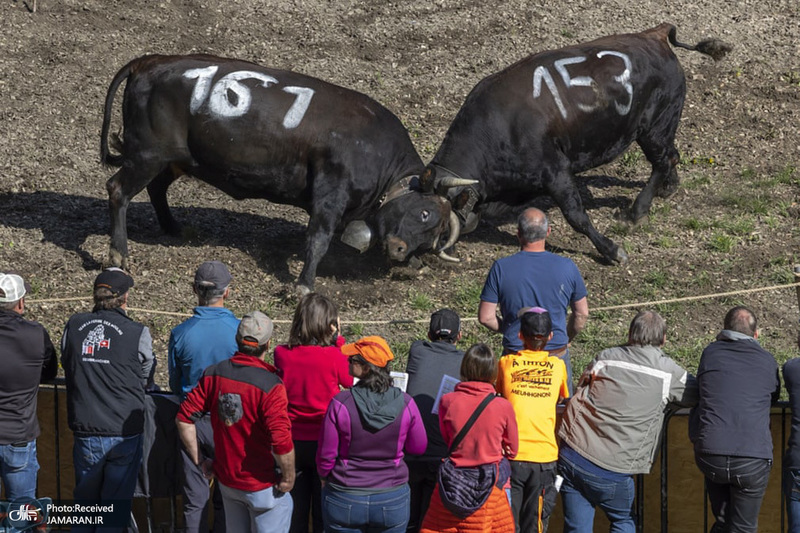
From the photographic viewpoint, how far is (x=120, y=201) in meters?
11.4

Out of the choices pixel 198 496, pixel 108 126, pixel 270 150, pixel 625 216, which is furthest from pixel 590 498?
pixel 108 126

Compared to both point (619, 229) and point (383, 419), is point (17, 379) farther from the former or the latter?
point (619, 229)

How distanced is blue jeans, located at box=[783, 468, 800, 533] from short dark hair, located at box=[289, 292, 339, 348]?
266 centimetres

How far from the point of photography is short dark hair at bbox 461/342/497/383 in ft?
19.3

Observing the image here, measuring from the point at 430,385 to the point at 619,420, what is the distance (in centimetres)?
107

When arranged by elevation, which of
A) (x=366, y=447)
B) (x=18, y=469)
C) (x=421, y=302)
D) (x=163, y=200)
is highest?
(x=366, y=447)

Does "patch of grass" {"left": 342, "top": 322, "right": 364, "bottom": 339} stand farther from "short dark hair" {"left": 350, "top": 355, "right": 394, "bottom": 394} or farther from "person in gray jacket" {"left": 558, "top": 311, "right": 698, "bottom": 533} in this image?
"short dark hair" {"left": 350, "top": 355, "right": 394, "bottom": 394}

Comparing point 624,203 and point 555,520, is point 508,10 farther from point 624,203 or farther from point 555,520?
point 555,520

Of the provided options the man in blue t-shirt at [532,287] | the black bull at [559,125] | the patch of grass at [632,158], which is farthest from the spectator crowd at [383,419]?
the patch of grass at [632,158]

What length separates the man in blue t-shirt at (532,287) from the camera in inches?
281

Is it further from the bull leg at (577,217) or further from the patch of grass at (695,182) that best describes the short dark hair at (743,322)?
the patch of grass at (695,182)

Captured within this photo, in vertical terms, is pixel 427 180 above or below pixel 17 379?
above

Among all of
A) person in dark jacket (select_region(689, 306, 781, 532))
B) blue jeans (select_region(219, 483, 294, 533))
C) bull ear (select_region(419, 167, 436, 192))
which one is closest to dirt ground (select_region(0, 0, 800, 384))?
bull ear (select_region(419, 167, 436, 192))

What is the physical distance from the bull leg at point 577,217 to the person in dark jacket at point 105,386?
625 centimetres
